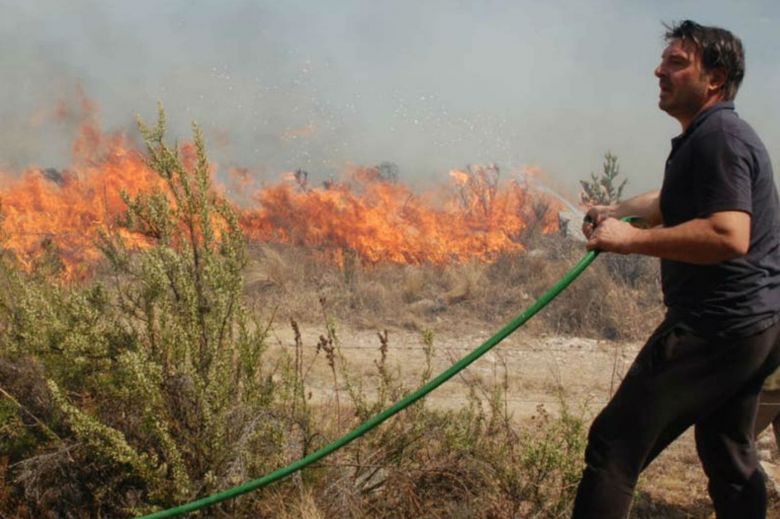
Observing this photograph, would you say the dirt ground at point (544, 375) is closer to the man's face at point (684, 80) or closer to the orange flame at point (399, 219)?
Answer: the man's face at point (684, 80)

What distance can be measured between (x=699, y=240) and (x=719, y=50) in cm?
63

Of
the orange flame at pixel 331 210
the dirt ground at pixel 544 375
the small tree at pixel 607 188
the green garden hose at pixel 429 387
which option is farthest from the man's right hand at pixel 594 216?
the small tree at pixel 607 188

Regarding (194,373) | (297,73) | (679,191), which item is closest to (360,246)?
(297,73)

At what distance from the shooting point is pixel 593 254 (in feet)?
7.96

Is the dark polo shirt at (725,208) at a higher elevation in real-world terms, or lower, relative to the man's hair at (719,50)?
lower

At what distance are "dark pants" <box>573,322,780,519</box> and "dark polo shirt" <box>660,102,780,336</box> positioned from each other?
0.07 metres

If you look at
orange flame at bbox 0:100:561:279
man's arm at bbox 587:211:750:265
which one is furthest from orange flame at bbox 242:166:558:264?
man's arm at bbox 587:211:750:265

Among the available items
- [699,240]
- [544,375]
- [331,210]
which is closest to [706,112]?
[699,240]

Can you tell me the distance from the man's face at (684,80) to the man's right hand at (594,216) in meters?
0.47

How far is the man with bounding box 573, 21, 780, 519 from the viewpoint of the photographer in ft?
7.21

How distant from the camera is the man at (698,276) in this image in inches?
86.5

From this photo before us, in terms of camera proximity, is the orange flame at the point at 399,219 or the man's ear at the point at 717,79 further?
the orange flame at the point at 399,219

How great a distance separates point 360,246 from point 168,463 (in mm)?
7571

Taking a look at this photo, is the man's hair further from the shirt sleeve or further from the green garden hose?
the green garden hose
